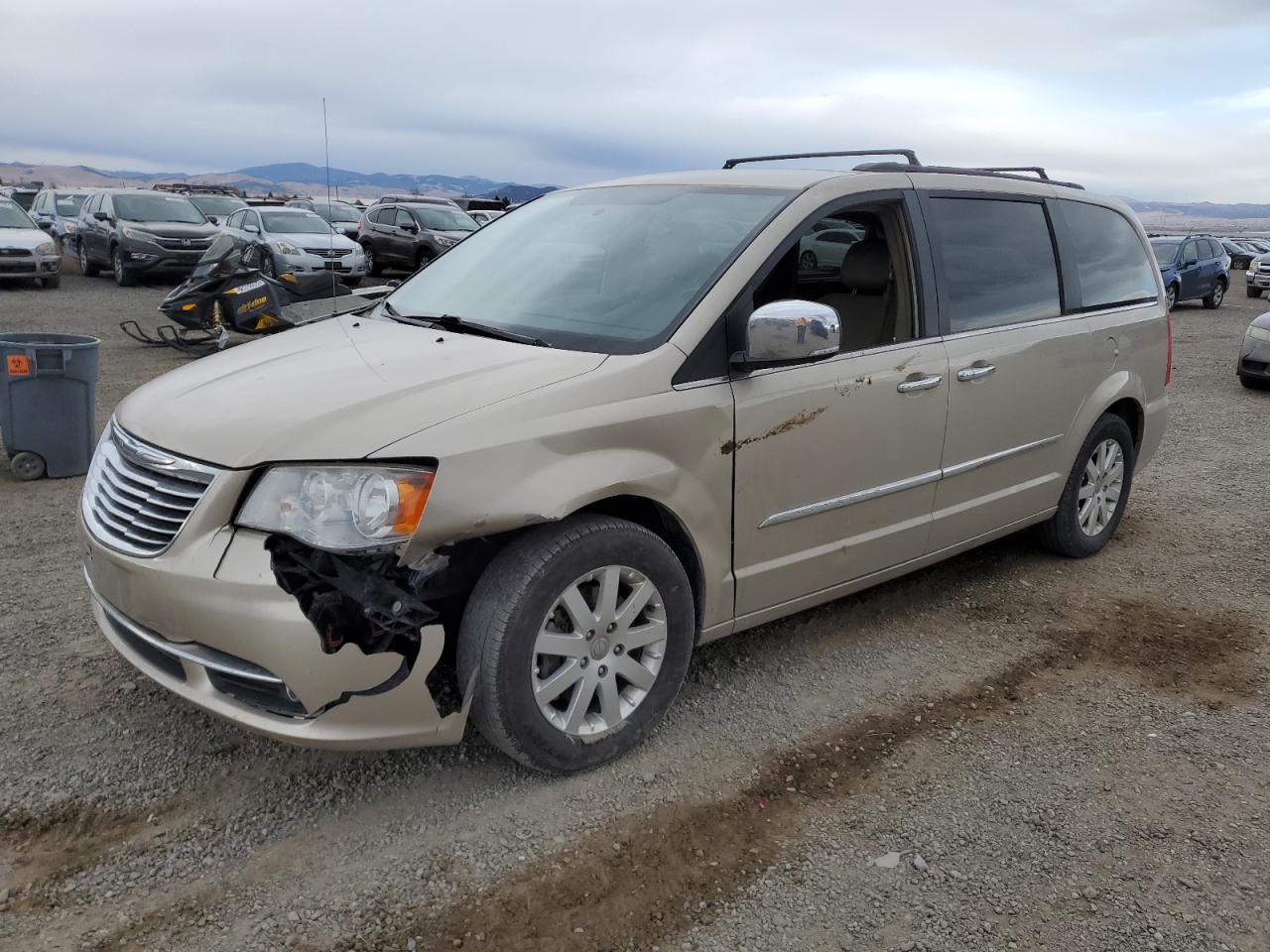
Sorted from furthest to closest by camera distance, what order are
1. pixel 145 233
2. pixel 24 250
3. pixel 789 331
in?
pixel 145 233 < pixel 24 250 < pixel 789 331

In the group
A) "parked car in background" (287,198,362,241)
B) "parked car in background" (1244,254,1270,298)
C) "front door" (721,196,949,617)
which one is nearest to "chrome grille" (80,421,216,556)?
"front door" (721,196,949,617)

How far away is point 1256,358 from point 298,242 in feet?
47.6

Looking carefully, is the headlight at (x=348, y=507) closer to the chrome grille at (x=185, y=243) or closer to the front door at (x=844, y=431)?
the front door at (x=844, y=431)

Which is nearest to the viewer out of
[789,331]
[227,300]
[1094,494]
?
[789,331]

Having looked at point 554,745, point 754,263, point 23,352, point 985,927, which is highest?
point 754,263

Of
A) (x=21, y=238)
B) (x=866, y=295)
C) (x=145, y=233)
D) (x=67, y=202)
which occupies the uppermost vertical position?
(x=67, y=202)

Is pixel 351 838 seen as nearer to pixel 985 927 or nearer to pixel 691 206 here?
pixel 985 927

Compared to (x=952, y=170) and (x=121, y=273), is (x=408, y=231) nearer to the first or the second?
(x=121, y=273)

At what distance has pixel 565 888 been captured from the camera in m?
2.60

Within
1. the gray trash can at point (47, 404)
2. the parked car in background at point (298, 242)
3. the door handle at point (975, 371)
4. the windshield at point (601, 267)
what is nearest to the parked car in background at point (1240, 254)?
the parked car in background at point (298, 242)

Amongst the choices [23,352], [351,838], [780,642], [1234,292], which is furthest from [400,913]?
[1234,292]

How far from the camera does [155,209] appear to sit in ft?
61.2

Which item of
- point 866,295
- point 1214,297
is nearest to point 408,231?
point 1214,297

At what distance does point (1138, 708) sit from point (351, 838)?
272cm
